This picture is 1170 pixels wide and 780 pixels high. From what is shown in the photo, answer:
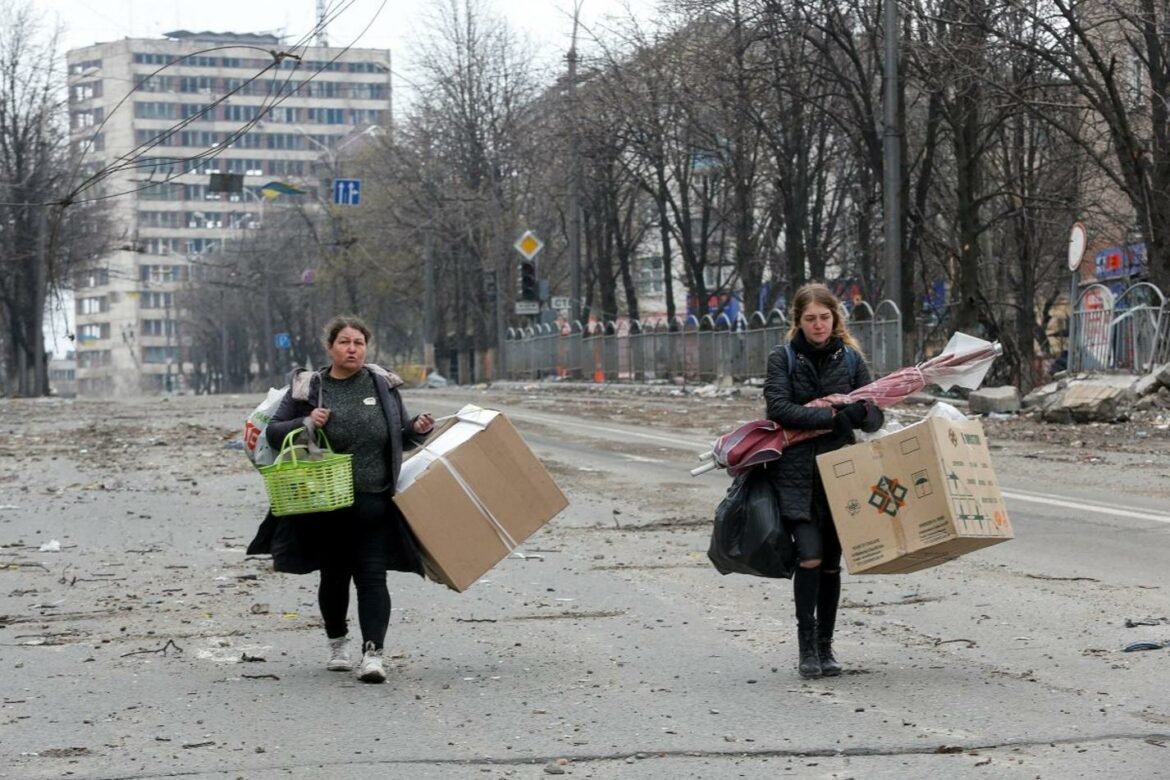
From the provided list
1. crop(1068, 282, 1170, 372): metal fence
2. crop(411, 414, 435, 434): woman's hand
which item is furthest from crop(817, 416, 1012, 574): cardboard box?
crop(1068, 282, 1170, 372): metal fence

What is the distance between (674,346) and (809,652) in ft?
126

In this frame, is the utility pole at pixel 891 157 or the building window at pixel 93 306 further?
the building window at pixel 93 306

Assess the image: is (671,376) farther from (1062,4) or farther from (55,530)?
(55,530)

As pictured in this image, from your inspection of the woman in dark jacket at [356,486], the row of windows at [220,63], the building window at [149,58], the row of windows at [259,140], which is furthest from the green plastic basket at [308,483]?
the building window at [149,58]

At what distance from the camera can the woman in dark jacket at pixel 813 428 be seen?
21.0 feet

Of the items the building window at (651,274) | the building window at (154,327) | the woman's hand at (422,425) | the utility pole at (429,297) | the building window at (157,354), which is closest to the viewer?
the woman's hand at (422,425)

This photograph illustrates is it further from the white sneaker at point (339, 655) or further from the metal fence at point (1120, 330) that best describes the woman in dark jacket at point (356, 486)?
the metal fence at point (1120, 330)

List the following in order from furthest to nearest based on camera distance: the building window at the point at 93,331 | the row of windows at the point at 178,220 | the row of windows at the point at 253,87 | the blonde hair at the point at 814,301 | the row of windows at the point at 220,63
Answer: the row of windows at the point at 178,220
the row of windows at the point at 253,87
the building window at the point at 93,331
the row of windows at the point at 220,63
the blonde hair at the point at 814,301

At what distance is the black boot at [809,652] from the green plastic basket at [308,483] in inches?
68.2

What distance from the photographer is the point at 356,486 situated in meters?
6.66

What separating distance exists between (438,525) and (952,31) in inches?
922

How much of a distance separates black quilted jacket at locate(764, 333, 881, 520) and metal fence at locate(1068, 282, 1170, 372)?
60.4 ft

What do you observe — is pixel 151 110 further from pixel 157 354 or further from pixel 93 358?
pixel 93 358

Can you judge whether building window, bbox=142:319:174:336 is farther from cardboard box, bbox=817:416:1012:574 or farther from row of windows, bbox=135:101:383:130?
cardboard box, bbox=817:416:1012:574
